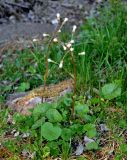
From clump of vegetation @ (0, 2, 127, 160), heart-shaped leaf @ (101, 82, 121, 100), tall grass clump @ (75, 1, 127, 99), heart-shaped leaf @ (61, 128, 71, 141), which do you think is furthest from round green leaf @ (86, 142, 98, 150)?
tall grass clump @ (75, 1, 127, 99)

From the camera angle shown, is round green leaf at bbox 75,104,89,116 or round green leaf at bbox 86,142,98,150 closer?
round green leaf at bbox 86,142,98,150

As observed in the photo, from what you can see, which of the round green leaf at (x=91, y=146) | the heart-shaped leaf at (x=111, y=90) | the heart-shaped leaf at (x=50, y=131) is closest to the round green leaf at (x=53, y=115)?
the heart-shaped leaf at (x=50, y=131)

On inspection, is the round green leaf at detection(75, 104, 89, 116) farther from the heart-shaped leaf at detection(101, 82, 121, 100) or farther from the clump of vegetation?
the heart-shaped leaf at detection(101, 82, 121, 100)

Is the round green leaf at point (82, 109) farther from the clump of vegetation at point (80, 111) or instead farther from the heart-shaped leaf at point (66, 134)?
the heart-shaped leaf at point (66, 134)

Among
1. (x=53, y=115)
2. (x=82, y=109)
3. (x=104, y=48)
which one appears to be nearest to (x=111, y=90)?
(x=82, y=109)

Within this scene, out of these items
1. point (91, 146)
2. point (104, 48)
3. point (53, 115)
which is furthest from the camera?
point (104, 48)

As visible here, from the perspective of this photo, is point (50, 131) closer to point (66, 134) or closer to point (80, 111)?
point (66, 134)
